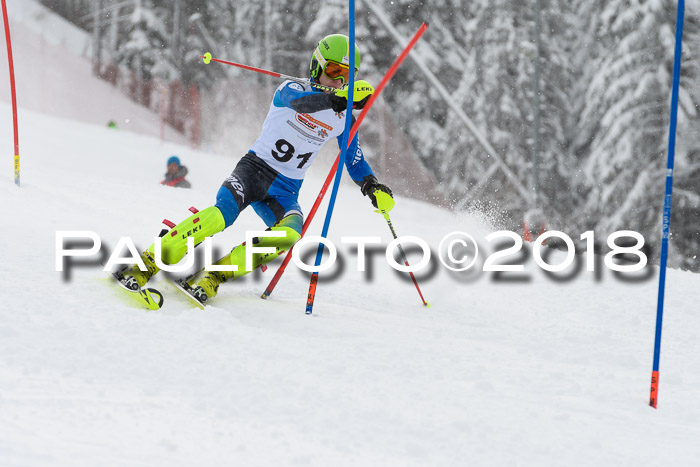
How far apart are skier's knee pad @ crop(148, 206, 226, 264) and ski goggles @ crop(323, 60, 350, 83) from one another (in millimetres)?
1105

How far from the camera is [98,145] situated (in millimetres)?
14695

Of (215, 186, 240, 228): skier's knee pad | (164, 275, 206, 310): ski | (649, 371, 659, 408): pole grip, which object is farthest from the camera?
(215, 186, 240, 228): skier's knee pad

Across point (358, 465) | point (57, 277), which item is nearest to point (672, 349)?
point (358, 465)

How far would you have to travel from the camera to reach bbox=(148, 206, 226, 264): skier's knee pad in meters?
3.91

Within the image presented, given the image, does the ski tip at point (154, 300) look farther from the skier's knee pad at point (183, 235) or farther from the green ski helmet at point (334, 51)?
the green ski helmet at point (334, 51)

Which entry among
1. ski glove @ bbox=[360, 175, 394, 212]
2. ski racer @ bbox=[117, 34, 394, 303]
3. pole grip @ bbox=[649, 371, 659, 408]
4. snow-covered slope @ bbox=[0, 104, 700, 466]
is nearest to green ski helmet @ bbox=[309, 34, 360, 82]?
ski racer @ bbox=[117, 34, 394, 303]

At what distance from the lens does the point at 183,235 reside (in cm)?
391

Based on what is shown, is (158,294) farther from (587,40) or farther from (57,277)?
(587,40)

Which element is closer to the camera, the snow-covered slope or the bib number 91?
the snow-covered slope

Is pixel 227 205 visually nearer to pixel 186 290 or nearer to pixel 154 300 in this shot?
pixel 186 290

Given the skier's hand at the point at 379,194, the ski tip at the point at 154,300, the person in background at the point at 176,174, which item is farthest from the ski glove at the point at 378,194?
the person in background at the point at 176,174

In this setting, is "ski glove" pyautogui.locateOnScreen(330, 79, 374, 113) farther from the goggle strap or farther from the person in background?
the person in background

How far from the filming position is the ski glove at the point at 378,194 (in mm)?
4578

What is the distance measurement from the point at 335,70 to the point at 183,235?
52.5 inches
